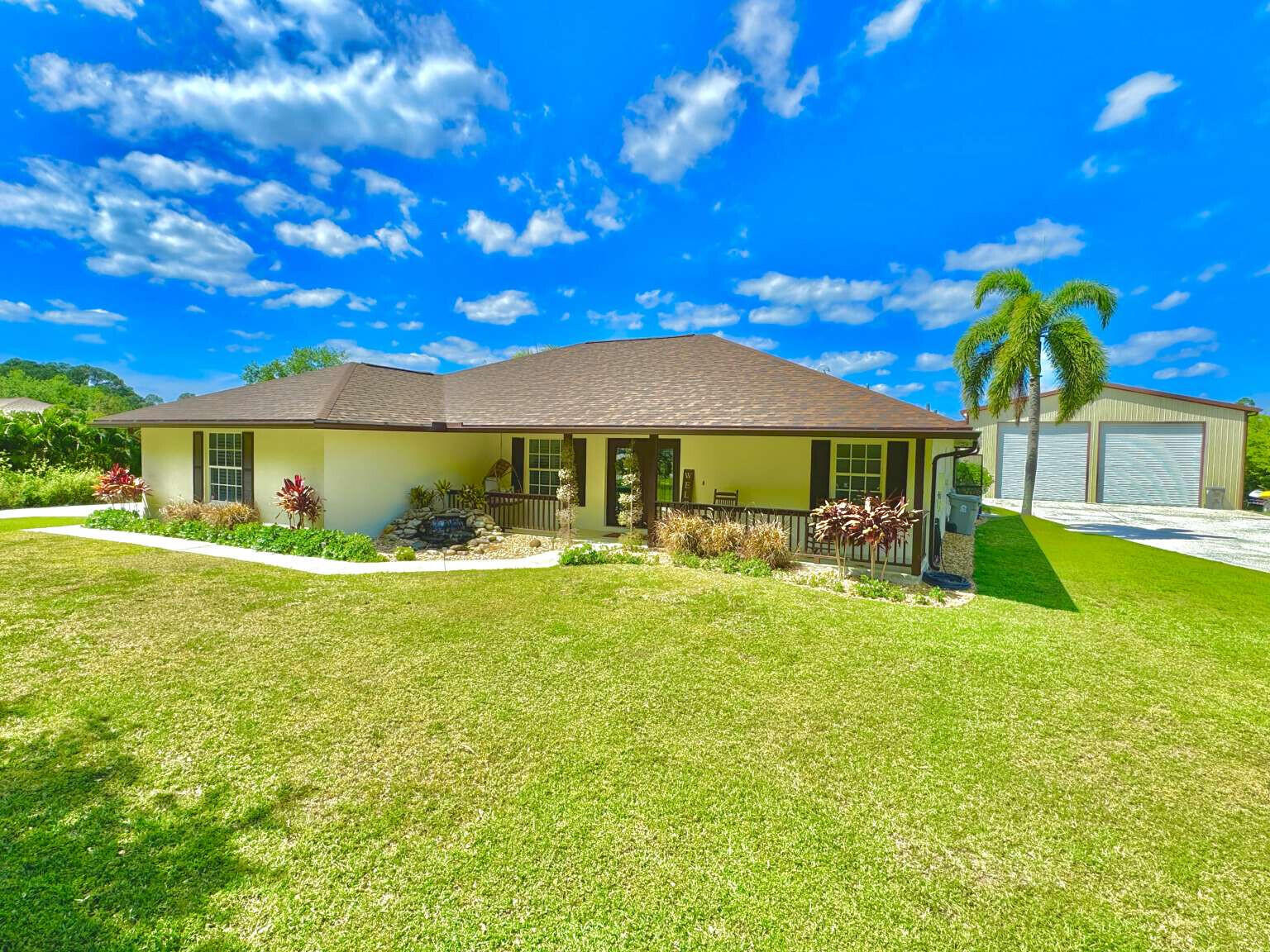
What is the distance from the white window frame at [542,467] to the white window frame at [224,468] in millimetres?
6708

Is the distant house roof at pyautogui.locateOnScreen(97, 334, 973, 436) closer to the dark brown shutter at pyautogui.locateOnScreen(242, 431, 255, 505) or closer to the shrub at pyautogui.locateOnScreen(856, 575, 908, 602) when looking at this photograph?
the dark brown shutter at pyautogui.locateOnScreen(242, 431, 255, 505)

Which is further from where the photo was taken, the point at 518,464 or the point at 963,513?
the point at 518,464

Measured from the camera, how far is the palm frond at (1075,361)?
16.8 m

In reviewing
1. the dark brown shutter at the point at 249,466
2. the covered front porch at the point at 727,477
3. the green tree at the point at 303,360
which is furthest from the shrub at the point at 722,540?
the green tree at the point at 303,360

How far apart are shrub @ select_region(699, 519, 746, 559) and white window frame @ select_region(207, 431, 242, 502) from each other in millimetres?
11075

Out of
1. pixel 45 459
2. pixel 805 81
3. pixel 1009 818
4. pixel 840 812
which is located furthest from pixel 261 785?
pixel 45 459

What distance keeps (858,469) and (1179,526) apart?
14.7m

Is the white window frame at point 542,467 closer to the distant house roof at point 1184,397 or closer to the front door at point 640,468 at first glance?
the front door at point 640,468

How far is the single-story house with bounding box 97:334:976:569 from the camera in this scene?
9845 mm

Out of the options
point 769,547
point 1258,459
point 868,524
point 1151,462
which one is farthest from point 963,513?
point 1258,459

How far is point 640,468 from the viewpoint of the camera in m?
11.6

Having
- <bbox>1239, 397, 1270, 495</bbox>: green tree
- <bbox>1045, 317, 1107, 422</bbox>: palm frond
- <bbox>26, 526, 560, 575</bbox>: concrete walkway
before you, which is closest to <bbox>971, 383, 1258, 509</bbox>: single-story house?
<bbox>1239, 397, 1270, 495</bbox>: green tree

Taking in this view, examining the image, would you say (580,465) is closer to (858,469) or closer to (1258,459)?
(858,469)

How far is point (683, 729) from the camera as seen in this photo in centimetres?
401
